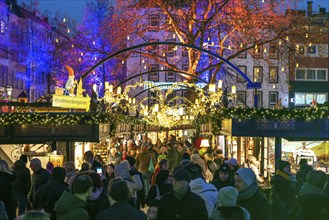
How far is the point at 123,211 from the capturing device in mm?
7230

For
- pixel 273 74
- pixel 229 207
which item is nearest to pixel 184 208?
pixel 229 207

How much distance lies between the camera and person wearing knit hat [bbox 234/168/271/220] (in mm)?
8180

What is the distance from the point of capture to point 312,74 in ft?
240

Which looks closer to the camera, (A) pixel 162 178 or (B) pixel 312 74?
(A) pixel 162 178

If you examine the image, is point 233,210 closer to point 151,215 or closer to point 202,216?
point 202,216

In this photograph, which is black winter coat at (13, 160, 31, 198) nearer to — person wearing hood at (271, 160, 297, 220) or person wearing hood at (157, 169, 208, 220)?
person wearing hood at (271, 160, 297, 220)

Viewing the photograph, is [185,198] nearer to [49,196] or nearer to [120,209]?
[120,209]

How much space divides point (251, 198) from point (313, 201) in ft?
2.80

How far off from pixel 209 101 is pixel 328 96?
150 feet

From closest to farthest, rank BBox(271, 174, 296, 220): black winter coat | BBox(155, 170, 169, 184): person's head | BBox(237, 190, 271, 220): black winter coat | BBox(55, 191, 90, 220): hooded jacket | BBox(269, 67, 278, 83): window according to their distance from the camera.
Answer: BBox(55, 191, 90, 220): hooded jacket, BBox(237, 190, 271, 220): black winter coat, BBox(271, 174, 296, 220): black winter coat, BBox(155, 170, 169, 184): person's head, BBox(269, 67, 278, 83): window

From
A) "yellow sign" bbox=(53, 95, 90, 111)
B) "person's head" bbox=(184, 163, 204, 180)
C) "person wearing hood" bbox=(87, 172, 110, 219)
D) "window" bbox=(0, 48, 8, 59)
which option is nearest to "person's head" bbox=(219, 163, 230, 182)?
"person's head" bbox=(184, 163, 204, 180)

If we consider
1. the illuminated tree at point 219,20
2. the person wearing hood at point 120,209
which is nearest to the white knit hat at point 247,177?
the person wearing hood at point 120,209

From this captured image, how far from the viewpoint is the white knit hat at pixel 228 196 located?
743 cm

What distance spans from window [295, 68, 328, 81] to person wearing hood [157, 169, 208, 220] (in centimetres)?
6612
